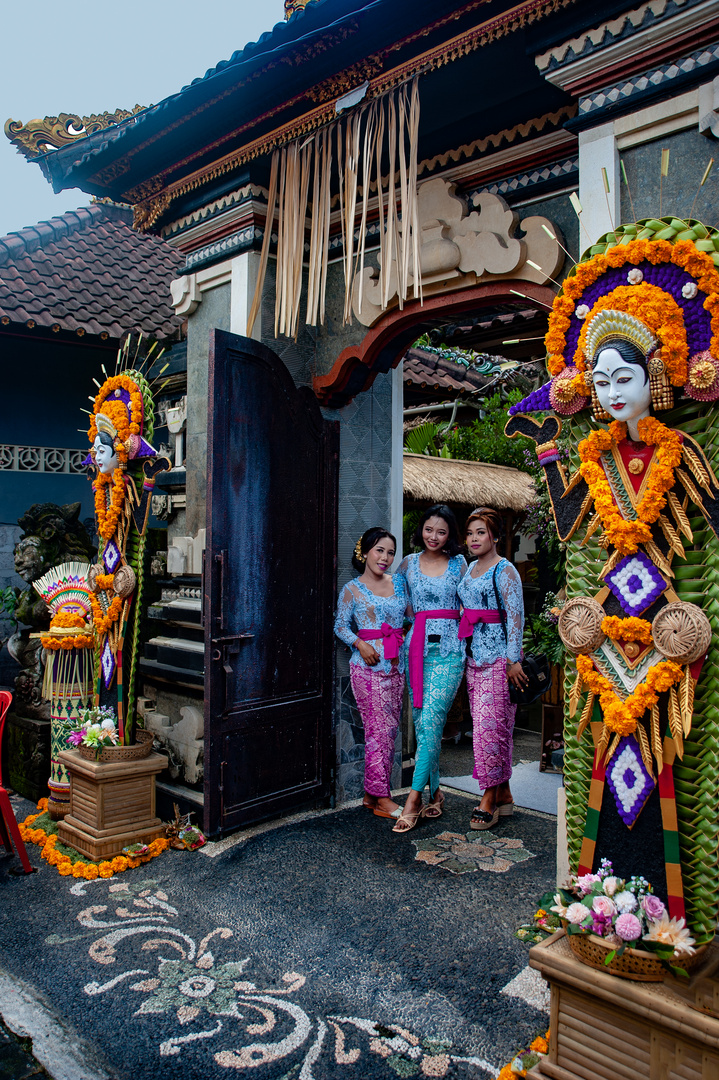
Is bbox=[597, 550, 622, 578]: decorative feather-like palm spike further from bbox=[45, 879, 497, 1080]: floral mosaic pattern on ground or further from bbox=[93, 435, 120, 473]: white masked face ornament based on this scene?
bbox=[93, 435, 120, 473]: white masked face ornament

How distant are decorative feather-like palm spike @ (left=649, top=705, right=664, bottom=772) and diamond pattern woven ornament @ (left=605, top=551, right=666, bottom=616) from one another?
31 cm

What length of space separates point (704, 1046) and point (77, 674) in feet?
13.5

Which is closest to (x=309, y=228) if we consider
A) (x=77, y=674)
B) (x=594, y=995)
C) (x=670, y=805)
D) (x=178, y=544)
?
(x=178, y=544)

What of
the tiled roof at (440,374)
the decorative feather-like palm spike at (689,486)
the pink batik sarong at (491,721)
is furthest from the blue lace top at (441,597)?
the tiled roof at (440,374)

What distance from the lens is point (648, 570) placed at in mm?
2385

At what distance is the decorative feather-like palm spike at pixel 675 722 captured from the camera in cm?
224

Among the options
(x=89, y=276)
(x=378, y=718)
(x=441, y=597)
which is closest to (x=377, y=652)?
(x=378, y=718)

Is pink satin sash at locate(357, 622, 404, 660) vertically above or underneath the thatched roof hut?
underneath

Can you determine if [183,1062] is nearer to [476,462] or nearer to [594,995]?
[594,995]

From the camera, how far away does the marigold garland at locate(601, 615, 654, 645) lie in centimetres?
234

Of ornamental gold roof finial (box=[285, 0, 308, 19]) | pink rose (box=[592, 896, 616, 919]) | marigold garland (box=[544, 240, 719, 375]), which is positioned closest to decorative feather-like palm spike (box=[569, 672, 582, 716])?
pink rose (box=[592, 896, 616, 919])

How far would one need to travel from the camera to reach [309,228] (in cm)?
504

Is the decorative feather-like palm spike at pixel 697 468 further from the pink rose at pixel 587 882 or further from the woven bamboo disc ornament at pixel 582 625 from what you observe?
the pink rose at pixel 587 882

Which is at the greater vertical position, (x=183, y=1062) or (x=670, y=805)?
(x=670, y=805)
